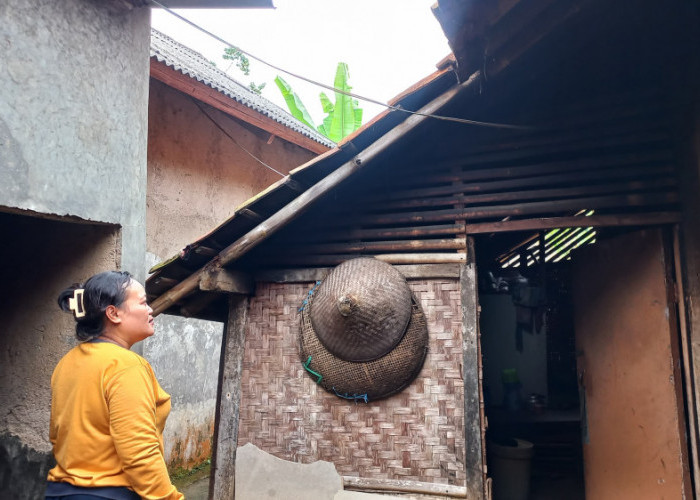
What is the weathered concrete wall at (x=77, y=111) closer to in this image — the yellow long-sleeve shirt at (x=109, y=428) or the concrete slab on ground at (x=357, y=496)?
the yellow long-sleeve shirt at (x=109, y=428)

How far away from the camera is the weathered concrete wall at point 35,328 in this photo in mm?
2832

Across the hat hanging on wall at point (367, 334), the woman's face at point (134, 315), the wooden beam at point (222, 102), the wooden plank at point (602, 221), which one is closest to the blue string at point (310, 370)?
the hat hanging on wall at point (367, 334)

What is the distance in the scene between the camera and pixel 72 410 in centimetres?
201

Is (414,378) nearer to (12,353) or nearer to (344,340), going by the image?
(344,340)

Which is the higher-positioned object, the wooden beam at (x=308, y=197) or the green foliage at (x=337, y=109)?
the green foliage at (x=337, y=109)

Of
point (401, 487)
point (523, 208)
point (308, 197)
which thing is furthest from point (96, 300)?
point (523, 208)

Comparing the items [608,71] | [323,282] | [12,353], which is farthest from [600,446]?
[12,353]

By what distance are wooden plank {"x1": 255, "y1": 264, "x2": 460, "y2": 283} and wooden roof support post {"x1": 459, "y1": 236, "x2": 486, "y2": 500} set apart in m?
0.12

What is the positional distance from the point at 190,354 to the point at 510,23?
22.2 ft

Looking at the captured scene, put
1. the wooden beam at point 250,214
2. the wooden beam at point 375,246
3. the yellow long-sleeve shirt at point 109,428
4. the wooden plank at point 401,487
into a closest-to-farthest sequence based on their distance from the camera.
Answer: the yellow long-sleeve shirt at point 109,428 < the wooden plank at point 401,487 < the wooden beam at point 250,214 < the wooden beam at point 375,246

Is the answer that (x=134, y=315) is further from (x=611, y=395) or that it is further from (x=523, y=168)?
(x=611, y=395)

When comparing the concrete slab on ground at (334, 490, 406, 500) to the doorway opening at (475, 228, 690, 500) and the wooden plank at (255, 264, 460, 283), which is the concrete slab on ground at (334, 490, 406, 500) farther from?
the doorway opening at (475, 228, 690, 500)

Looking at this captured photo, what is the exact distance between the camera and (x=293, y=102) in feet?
41.3

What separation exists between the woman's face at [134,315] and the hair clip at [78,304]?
150mm
